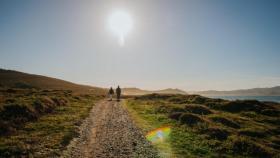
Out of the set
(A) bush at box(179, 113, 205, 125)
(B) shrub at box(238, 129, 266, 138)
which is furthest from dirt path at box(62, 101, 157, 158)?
(B) shrub at box(238, 129, 266, 138)

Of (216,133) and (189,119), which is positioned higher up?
(189,119)

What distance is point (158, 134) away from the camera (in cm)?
1953

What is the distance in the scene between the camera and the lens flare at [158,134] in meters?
17.4

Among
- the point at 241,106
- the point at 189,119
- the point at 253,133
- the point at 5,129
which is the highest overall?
the point at 241,106

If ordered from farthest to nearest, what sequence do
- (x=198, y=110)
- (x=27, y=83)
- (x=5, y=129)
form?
(x=27, y=83) < (x=198, y=110) < (x=5, y=129)

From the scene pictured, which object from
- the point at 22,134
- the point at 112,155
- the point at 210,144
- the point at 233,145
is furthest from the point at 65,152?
the point at 233,145

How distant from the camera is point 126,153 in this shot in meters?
13.4

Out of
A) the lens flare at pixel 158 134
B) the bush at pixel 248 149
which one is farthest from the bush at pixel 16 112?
the bush at pixel 248 149

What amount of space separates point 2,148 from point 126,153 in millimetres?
7073

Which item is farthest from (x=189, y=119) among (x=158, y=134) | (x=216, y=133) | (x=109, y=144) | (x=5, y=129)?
(x=5, y=129)

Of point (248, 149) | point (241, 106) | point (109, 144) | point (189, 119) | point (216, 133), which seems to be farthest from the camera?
point (241, 106)

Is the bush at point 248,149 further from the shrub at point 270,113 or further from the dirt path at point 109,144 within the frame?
the shrub at point 270,113

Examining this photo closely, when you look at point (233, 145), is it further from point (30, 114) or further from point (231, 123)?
point (30, 114)

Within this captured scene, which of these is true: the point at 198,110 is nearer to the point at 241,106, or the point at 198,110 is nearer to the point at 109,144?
the point at 241,106
